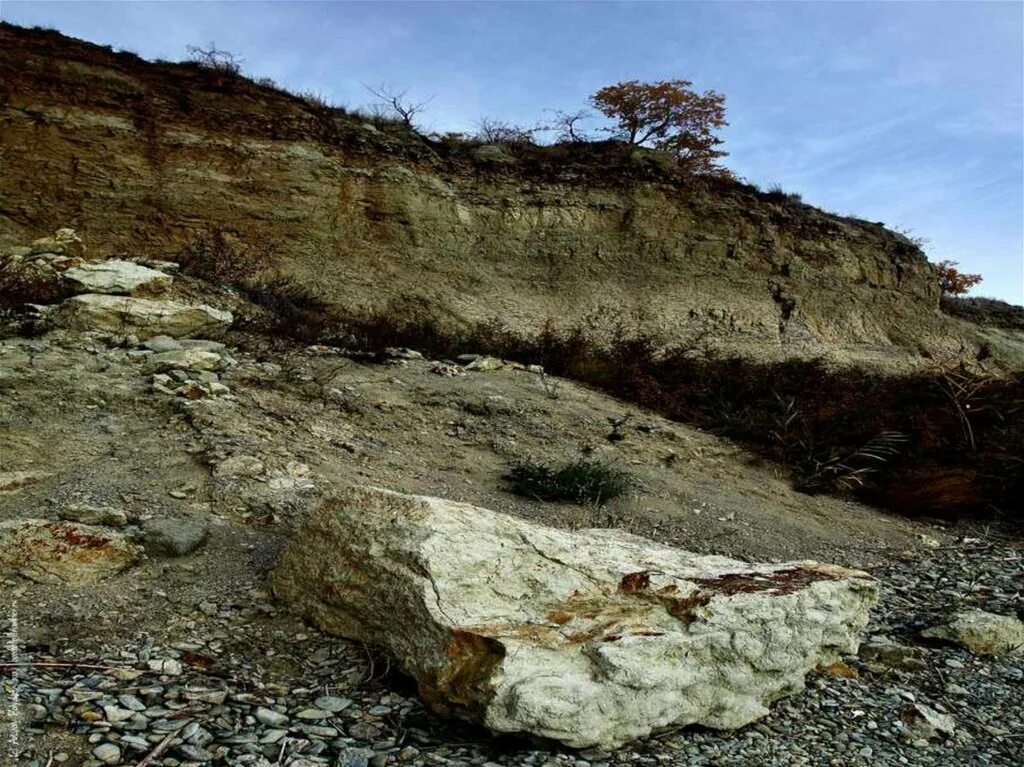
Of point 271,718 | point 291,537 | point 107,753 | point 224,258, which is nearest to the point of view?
point 107,753

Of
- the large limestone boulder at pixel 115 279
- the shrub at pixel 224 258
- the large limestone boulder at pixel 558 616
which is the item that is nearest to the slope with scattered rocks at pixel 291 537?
the large limestone boulder at pixel 558 616

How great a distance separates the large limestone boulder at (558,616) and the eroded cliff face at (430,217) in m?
9.35

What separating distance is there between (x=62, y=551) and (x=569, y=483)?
368 cm

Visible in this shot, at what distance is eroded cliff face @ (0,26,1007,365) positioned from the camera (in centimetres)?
1191

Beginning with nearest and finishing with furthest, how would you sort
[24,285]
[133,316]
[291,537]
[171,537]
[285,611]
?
[285,611] < [171,537] < [291,537] < [133,316] < [24,285]

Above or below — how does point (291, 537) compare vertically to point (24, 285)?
below

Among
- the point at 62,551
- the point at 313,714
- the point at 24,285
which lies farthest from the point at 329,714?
the point at 24,285

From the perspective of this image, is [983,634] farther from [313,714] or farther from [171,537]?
[171,537]

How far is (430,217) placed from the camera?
13.9 meters

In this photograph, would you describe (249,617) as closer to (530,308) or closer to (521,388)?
A: (521,388)

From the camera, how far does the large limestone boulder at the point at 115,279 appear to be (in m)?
8.09

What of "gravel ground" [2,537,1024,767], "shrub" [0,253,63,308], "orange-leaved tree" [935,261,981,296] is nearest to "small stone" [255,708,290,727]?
"gravel ground" [2,537,1024,767]

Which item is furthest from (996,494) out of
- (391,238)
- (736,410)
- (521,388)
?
(391,238)

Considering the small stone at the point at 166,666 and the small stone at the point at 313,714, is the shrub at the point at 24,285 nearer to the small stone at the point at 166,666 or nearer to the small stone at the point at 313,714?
the small stone at the point at 166,666
